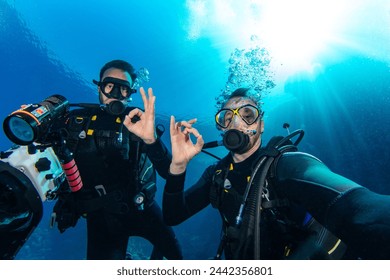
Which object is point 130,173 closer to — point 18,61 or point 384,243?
point 384,243

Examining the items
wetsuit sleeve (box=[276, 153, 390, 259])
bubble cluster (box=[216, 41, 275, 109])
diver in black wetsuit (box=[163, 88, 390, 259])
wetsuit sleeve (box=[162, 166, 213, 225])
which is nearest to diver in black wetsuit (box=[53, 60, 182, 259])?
wetsuit sleeve (box=[162, 166, 213, 225])

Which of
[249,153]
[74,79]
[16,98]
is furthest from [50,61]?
[249,153]

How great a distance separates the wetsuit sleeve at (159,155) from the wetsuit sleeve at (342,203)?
2149 millimetres

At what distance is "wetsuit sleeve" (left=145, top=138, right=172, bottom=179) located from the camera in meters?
3.84

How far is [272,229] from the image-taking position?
2.20 meters

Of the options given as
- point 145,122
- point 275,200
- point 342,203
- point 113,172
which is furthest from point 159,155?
point 342,203

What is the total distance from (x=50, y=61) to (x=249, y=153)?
4148 centimetres

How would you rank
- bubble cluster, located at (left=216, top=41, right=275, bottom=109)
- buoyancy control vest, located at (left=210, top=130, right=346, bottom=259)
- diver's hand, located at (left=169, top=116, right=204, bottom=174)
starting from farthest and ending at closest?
bubble cluster, located at (left=216, top=41, right=275, bottom=109) < diver's hand, located at (left=169, top=116, right=204, bottom=174) < buoyancy control vest, located at (left=210, top=130, right=346, bottom=259)

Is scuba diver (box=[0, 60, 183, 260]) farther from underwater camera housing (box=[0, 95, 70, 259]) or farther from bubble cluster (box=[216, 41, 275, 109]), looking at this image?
bubble cluster (box=[216, 41, 275, 109])

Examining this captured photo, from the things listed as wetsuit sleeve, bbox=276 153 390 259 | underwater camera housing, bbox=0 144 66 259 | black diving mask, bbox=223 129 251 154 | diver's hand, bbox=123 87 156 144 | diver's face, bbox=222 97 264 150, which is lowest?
wetsuit sleeve, bbox=276 153 390 259

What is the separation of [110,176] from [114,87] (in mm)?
1613

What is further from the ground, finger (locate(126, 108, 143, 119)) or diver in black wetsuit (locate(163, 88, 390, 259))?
finger (locate(126, 108, 143, 119))

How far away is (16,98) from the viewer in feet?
128

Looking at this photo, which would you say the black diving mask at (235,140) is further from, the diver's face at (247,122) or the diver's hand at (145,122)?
the diver's hand at (145,122)
